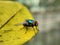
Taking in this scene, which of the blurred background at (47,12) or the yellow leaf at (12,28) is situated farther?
the blurred background at (47,12)

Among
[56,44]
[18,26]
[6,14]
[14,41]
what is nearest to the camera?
[14,41]

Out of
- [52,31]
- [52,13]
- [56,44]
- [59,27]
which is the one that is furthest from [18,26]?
[52,13]

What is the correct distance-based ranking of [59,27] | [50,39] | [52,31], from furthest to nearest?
[59,27] < [52,31] < [50,39]

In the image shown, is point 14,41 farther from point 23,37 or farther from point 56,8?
point 56,8

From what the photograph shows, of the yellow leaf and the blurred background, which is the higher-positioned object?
the yellow leaf

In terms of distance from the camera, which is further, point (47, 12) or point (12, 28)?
point (47, 12)

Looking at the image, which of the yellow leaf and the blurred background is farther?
the blurred background

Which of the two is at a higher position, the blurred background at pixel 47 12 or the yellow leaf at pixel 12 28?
the yellow leaf at pixel 12 28

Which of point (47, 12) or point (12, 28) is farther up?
point (12, 28)
